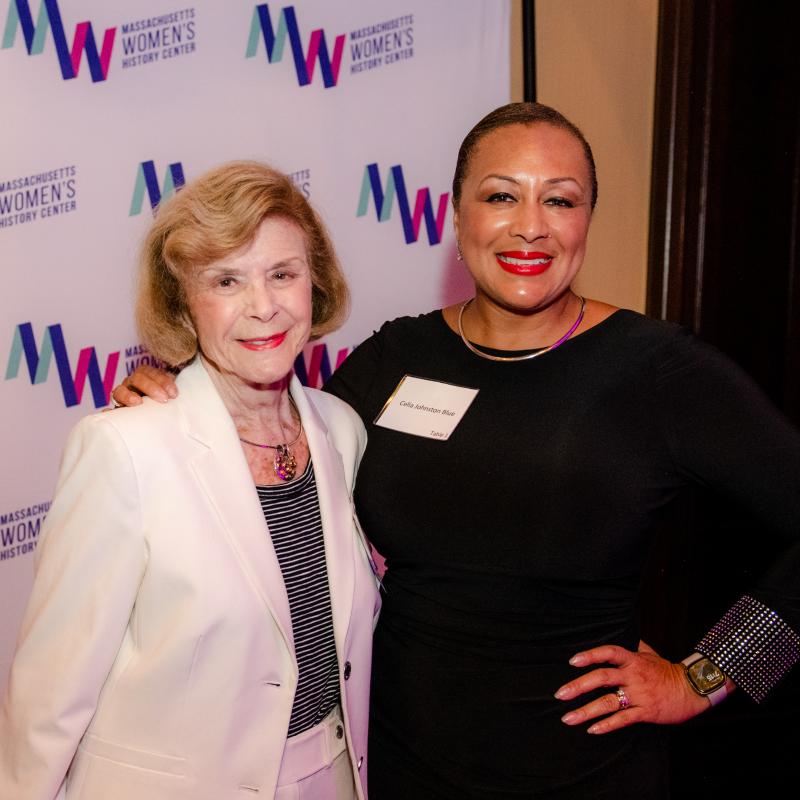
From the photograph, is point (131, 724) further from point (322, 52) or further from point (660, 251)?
point (660, 251)

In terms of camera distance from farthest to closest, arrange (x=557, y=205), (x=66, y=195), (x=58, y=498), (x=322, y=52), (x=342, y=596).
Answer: (x=322, y=52) → (x=66, y=195) → (x=557, y=205) → (x=342, y=596) → (x=58, y=498)

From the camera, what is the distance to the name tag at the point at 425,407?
5.72 ft

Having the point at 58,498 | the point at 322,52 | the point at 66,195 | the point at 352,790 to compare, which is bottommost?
the point at 352,790

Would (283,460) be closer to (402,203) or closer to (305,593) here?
(305,593)

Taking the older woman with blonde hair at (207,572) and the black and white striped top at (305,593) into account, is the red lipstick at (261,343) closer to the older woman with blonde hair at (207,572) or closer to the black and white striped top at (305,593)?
the older woman with blonde hair at (207,572)

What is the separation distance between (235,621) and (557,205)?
96 cm

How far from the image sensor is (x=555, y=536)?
160cm

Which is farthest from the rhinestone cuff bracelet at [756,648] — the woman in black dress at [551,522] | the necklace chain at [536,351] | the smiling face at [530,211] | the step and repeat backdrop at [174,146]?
the step and repeat backdrop at [174,146]

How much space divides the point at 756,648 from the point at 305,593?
2.72 ft

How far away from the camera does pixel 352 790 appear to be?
66.9 inches

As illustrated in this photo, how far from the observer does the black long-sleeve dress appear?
1593 mm

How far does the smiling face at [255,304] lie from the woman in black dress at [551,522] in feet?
0.66

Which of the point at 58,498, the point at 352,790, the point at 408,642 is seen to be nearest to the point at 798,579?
the point at 408,642

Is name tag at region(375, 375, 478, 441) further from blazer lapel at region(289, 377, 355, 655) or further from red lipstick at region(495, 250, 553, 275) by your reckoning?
red lipstick at region(495, 250, 553, 275)
